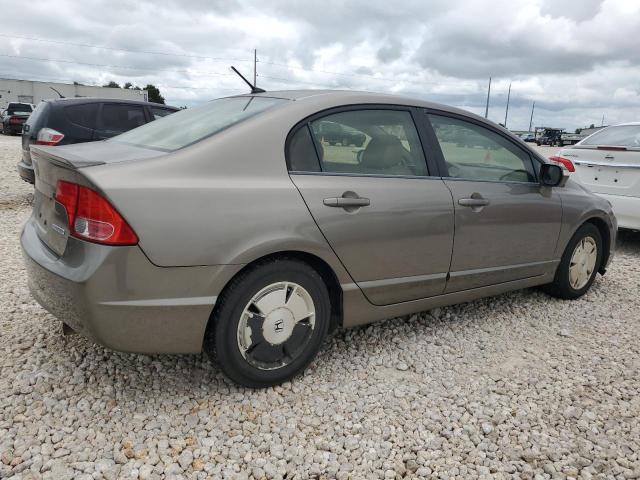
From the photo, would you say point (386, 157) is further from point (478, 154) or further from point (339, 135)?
point (478, 154)

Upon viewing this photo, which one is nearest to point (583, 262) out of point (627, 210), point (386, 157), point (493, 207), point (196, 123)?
point (493, 207)

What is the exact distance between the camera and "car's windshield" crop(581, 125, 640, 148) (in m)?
5.77

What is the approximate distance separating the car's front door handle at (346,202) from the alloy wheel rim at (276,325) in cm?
45

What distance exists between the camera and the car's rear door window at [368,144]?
9.17 ft

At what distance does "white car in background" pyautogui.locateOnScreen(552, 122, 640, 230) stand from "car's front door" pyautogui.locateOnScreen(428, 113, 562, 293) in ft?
7.75

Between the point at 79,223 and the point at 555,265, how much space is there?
336 cm

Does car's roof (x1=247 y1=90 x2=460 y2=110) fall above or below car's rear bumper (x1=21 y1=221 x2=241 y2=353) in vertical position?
above

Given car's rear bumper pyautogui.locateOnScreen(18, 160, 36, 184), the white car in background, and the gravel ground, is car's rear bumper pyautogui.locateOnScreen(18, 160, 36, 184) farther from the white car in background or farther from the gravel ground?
the white car in background

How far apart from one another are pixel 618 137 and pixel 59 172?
19.5ft

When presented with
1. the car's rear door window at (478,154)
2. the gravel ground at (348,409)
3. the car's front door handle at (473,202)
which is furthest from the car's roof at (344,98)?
the gravel ground at (348,409)

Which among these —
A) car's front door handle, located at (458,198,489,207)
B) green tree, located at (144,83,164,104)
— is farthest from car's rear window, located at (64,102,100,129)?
green tree, located at (144,83,164,104)

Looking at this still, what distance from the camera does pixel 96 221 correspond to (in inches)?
85.7

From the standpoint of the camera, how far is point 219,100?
11.3 ft

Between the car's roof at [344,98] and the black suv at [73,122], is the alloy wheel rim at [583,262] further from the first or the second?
the black suv at [73,122]
